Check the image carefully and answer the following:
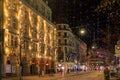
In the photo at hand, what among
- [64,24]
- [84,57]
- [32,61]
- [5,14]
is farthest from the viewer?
[84,57]

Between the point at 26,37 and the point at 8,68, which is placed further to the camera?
the point at 26,37

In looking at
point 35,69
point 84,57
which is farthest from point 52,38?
point 84,57

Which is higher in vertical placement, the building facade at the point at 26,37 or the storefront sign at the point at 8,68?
the building facade at the point at 26,37

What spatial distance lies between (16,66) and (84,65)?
115 meters

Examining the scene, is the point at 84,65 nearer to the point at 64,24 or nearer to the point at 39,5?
the point at 64,24

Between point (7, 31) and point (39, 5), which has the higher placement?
point (39, 5)

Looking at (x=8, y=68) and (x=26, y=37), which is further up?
(x=26, y=37)

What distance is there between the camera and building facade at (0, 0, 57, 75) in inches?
2571

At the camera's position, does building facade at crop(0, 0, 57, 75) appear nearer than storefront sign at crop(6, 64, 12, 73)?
No

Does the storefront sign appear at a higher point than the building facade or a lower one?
lower

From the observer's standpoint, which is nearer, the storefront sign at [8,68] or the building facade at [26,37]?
the storefront sign at [8,68]

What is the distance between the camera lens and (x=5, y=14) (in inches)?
2549

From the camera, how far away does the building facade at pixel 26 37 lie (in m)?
65.3

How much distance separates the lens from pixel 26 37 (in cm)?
7806
